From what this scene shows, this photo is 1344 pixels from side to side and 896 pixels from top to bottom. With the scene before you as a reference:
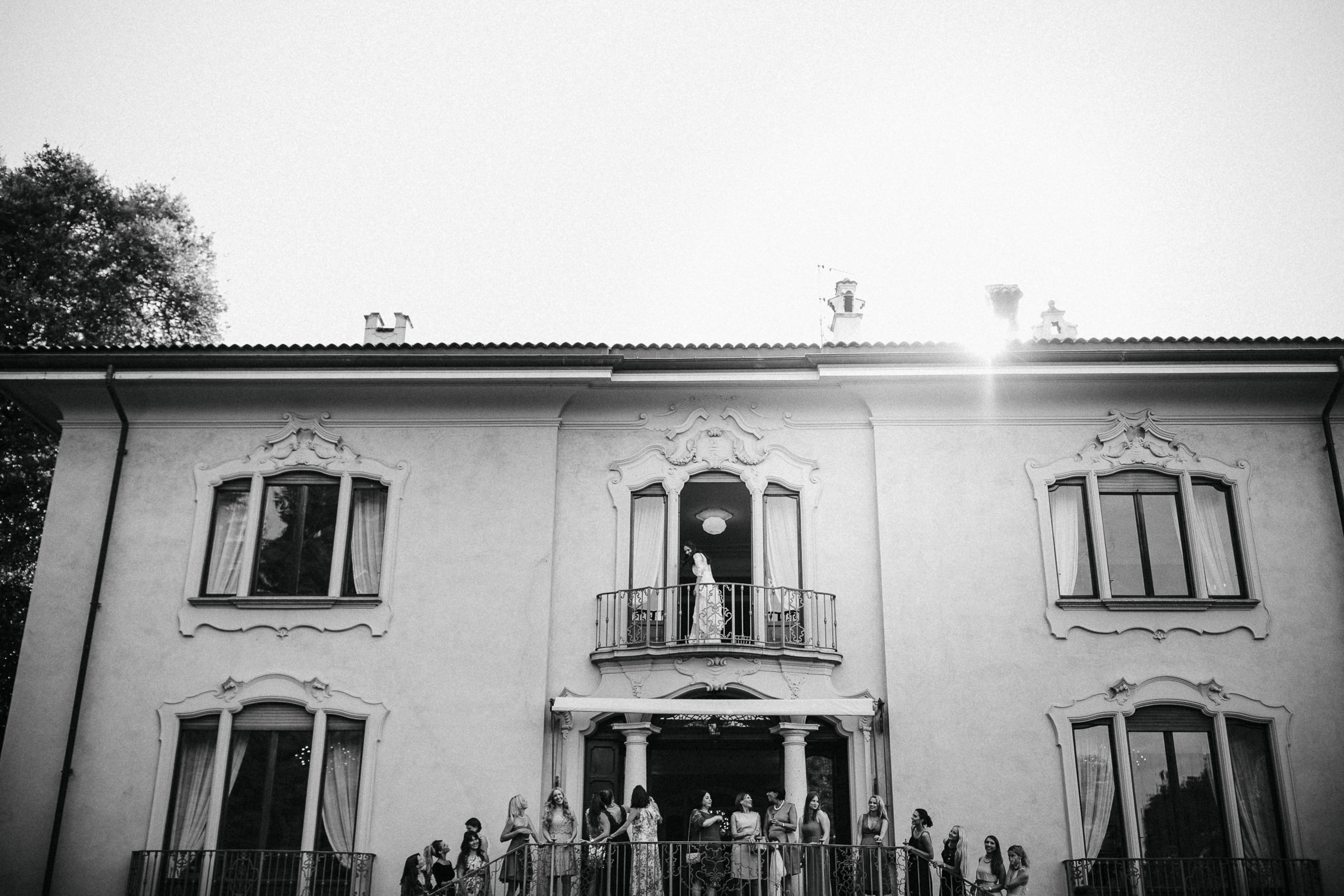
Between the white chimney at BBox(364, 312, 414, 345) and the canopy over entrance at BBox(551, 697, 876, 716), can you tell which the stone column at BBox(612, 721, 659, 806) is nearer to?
the canopy over entrance at BBox(551, 697, 876, 716)

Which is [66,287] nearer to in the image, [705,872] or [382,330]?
[382,330]

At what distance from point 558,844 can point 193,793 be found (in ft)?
17.7

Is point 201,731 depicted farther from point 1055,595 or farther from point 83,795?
point 1055,595

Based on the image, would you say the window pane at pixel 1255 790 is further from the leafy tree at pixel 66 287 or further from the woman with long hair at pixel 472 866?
the leafy tree at pixel 66 287

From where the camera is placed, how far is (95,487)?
16.6 metres

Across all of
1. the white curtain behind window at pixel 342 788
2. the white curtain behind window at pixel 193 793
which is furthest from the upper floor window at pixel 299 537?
the white curtain behind window at pixel 193 793

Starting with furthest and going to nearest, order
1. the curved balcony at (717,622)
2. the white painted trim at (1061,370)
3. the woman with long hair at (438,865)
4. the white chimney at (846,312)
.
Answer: the white chimney at (846,312) < the white painted trim at (1061,370) < the curved balcony at (717,622) < the woman with long hair at (438,865)

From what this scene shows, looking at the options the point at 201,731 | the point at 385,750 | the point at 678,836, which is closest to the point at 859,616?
the point at 678,836

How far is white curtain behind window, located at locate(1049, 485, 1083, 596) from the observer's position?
15898 millimetres

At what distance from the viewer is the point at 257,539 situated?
54.1 ft

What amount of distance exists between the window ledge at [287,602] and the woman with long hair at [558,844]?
4007 mm

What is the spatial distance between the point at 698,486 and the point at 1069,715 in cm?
593

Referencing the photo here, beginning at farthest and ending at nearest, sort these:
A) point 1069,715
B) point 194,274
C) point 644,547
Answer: point 194,274 < point 644,547 < point 1069,715

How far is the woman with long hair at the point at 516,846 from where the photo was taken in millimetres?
13094
